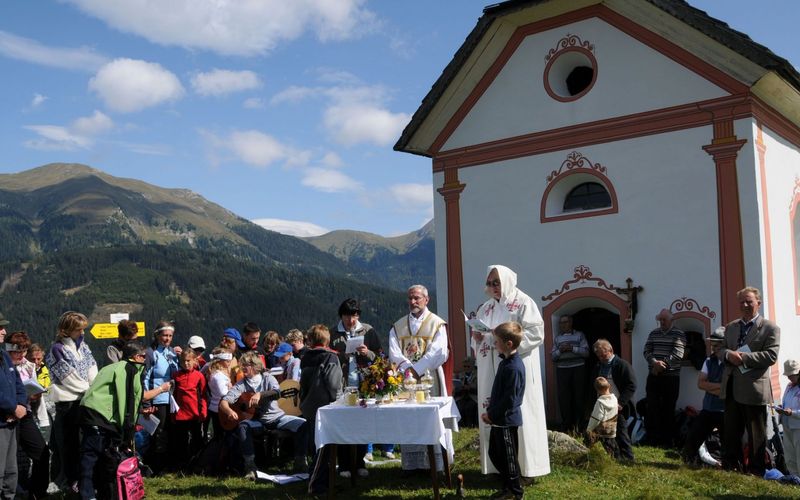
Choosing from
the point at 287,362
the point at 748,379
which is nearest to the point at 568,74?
the point at 748,379

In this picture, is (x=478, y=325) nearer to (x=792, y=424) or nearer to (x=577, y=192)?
(x=792, y=424)

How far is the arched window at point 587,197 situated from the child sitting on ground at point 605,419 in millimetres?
4576

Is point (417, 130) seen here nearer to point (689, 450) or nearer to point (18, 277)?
point (689, 450)

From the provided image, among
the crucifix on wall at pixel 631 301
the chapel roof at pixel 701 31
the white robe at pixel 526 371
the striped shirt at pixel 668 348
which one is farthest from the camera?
the crucifix on wall at pixel 631 301

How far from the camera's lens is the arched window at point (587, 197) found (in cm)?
1250

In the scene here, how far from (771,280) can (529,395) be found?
5700 mm

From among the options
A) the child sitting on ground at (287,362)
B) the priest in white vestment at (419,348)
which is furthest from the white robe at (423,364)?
the child sitting on ground at (287,362)

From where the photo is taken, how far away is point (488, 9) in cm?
1295

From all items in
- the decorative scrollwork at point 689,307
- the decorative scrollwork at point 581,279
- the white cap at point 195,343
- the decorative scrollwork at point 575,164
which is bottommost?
the white cap at point 195,343

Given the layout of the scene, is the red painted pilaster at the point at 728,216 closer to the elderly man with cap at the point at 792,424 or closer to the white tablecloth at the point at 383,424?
the elderly man with cap at the point at 792,424

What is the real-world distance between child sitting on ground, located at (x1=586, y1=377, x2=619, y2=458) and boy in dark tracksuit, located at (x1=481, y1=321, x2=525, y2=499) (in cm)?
220

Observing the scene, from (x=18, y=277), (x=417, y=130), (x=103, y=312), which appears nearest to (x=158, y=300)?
(x=103, y=312)

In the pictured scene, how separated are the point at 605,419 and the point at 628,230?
4228 millimetres

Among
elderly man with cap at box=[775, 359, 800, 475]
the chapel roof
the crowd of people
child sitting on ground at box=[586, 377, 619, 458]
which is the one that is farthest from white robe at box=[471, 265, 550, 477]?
the chapel roof
